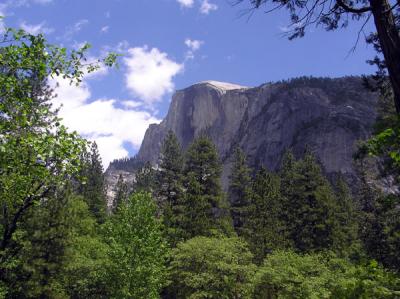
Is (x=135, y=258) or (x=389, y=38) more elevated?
(x=389, y=38)

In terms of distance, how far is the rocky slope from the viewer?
118 m

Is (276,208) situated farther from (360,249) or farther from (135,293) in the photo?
(135,293)

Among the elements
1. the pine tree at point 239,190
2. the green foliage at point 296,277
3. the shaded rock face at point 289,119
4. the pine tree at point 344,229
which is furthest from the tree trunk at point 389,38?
the shaded rock face at point 289,119

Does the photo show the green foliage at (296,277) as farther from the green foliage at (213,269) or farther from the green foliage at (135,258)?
the green foliage at (135,258)

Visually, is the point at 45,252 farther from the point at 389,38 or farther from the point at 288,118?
the point at 288,118

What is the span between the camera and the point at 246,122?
500ft

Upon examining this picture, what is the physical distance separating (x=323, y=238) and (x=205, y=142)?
13352mm

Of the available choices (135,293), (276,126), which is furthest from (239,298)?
(276,126)

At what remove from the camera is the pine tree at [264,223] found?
33.9 meters

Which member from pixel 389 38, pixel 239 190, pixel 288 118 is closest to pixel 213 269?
pixel 389 38

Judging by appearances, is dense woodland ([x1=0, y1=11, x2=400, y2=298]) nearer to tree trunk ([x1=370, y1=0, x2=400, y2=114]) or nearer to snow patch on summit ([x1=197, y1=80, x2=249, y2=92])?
tree trunk ([x1=370, y1=0, x2=400, y2=114])

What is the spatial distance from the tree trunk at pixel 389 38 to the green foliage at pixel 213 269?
18450 millimetres

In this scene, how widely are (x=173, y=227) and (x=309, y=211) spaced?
40.1 feet

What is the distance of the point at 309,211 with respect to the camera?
1425 inches
